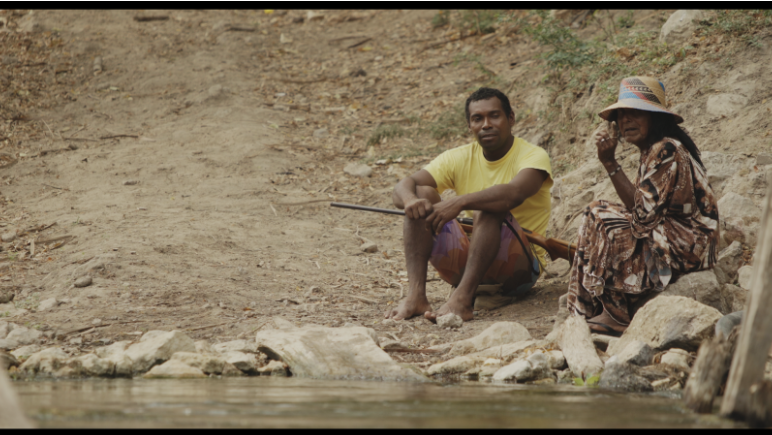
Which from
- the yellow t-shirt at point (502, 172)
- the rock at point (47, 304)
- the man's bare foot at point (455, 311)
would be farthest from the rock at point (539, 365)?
the rock at point (47, 304)

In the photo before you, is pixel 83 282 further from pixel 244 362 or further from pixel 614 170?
pixel 614 170

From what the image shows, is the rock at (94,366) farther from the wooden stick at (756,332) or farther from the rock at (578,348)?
the wooden stick at (756,332)

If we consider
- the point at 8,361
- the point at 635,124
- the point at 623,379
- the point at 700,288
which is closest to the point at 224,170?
the point at 8,361

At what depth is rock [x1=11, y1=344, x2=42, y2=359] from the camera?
3485mm

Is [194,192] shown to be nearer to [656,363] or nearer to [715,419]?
[656,363]

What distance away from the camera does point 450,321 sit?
13.0 ft

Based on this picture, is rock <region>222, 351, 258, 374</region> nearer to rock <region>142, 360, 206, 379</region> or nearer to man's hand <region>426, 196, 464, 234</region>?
rock <region>142, 360, 206, 379</region>

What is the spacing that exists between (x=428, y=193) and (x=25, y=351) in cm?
247

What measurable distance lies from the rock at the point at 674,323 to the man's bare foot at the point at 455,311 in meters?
1.06

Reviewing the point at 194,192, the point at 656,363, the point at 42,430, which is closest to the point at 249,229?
the point at 194,192

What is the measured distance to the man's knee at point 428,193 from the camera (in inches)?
173

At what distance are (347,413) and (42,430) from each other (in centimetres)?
84

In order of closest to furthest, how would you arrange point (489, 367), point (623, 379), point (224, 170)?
point (623, 379)
point (489, 367)
point (224, 170)

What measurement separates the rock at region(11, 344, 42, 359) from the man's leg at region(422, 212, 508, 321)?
220cm
